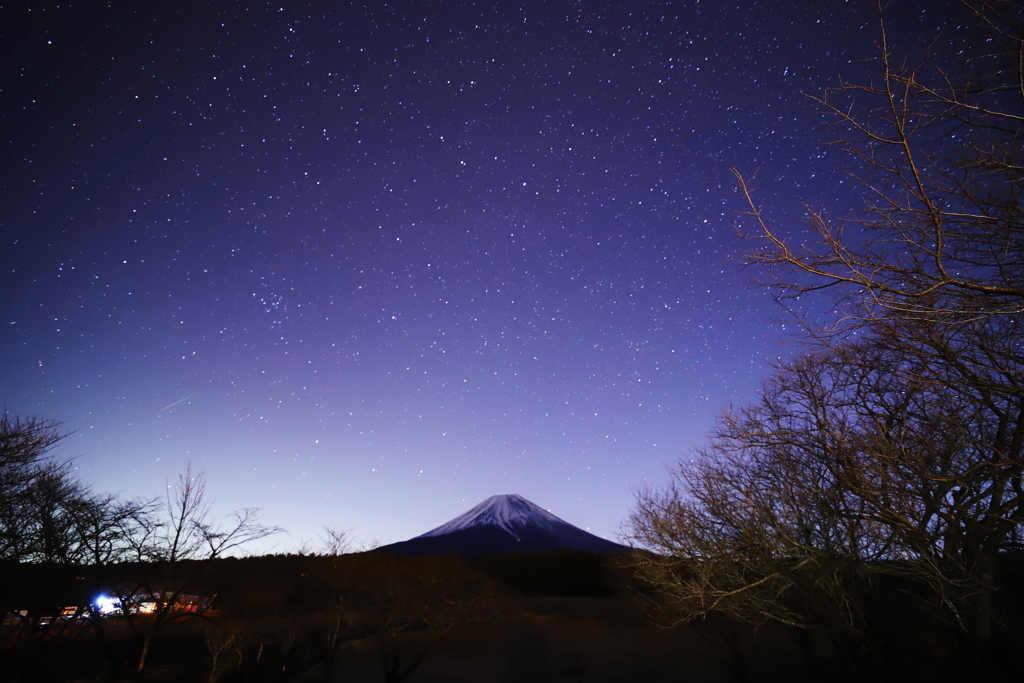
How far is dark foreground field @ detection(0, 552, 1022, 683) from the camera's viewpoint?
1482 centimetres

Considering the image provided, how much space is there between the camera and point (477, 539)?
Answer: 113m

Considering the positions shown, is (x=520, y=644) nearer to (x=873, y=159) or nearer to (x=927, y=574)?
(x=927, y=574)

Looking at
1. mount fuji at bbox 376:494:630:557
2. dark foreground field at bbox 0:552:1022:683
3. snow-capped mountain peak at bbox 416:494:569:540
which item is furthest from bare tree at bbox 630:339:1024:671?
snow-capped mountain peak at bbox 416:494:569:540

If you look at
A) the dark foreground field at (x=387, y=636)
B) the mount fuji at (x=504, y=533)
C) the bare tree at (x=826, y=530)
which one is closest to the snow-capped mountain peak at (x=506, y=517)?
the mount fuji at (x=504, y=533)

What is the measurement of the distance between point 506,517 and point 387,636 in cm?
10796

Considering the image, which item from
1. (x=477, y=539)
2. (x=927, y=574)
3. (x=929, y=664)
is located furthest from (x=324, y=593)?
(x=477, y=539)

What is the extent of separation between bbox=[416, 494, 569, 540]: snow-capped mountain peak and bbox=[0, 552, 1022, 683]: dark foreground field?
78.4m

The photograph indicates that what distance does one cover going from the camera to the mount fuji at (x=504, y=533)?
110 m

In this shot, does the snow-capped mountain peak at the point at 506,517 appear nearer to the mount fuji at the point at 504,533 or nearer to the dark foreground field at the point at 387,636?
the mount fuji at the point at 504,533

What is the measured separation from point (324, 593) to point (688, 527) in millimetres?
32680

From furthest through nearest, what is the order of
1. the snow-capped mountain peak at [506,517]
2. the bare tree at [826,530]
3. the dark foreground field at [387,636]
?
1. the snow-capped mountain peak at [506,517]
2. the dark foreground field at [387,636]
3. the bare tree at [826,530]

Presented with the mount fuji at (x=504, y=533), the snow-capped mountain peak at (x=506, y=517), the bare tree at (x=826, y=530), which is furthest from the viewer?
the snow-capped mountain peak at (x=506, y=517)

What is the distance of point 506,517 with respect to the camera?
128m

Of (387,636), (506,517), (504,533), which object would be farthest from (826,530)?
(506,517)
